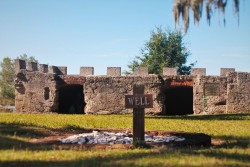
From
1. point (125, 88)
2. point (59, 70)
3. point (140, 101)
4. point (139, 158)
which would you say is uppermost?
point (59, 70)

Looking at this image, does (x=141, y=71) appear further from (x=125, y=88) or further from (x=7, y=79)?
(x=7, y=79)

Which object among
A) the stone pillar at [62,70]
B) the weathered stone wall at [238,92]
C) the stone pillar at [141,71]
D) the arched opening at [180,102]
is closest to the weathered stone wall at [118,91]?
the stone pillar at [141,71]

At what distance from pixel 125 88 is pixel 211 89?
4.99 meters

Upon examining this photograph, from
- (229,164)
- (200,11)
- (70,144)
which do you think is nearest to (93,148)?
(70,144)

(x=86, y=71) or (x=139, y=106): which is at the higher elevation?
(x=86, y=71)

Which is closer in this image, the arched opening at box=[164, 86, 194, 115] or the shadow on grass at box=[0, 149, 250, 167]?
the shadow on grass at box=[0, 149, 250, 167]

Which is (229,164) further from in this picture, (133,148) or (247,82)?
(247,82)

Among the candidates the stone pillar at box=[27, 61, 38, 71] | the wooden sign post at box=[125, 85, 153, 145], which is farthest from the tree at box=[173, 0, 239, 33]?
the stone pillar at box=[27, 61, 38, 71]

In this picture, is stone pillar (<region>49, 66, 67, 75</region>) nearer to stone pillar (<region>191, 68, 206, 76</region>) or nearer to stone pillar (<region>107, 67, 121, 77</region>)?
stone pillar (<region>107, 67, 121, 77</region>)

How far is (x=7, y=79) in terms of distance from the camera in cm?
5406

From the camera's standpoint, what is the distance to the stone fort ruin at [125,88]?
2162cm

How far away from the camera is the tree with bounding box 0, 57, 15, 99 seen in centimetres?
5056

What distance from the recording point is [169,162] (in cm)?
559

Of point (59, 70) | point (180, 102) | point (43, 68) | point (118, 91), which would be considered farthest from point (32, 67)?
point (180, 102)
